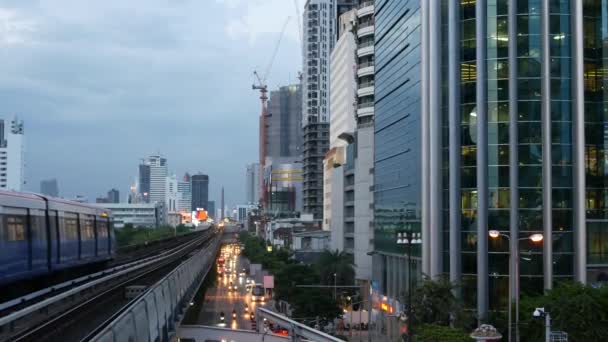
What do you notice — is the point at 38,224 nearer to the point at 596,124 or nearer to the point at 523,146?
the point at 523,146

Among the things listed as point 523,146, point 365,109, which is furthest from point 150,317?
point 365,109

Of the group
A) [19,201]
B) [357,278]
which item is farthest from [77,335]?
[357,278]

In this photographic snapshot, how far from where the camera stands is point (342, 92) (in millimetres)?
119812

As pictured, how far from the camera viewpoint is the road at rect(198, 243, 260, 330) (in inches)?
2783

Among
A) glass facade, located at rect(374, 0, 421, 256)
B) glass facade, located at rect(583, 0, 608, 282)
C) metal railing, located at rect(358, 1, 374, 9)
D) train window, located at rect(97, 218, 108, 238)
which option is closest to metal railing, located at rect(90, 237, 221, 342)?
train window, located at rect(97, 218, 108, 238)

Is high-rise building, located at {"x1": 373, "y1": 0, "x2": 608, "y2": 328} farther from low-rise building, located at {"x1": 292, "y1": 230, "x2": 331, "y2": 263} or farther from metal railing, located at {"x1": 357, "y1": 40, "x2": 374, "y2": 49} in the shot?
low-rise building, located at {"x1": 292, "y1": 230, "x2": 331, "y2": 263}

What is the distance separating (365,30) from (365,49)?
2260mm

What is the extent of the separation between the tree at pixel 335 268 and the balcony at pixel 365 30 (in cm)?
2517

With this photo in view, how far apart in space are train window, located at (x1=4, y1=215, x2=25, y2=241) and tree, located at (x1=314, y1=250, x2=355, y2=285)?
51756 mm

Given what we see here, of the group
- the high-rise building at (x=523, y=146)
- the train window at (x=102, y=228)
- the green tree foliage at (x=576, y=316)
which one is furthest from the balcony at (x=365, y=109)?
the green tree foliage at (x=576, y=316)

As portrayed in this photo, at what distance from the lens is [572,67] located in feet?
150

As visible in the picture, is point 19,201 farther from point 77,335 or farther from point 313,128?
point 313,128

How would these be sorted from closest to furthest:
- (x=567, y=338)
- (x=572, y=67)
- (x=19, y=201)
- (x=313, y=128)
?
(x=19, y=201)
(x=567, y=338)
(x=572, y=67)
(x=313, y=128)

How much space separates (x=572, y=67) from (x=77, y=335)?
1340 inches
